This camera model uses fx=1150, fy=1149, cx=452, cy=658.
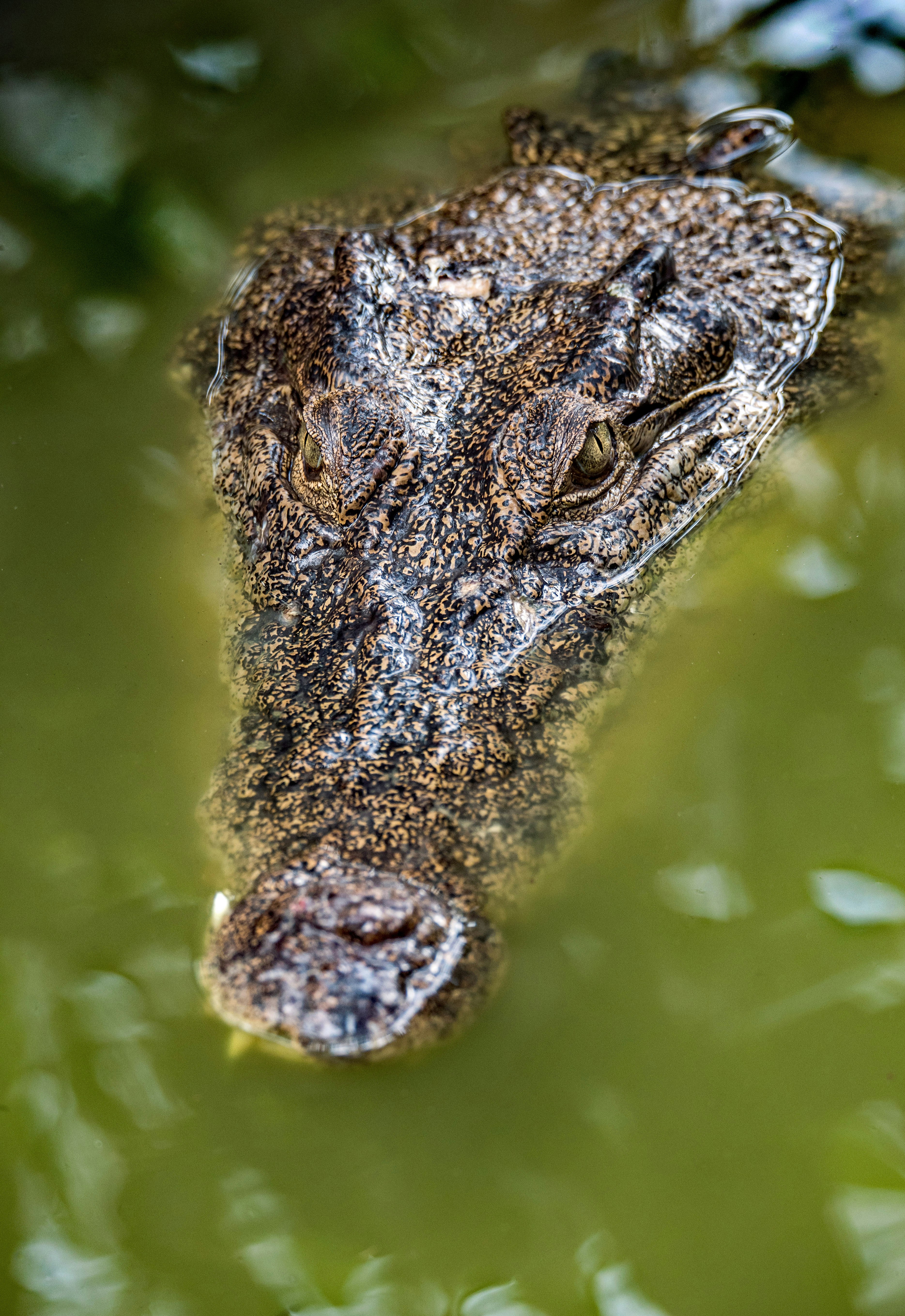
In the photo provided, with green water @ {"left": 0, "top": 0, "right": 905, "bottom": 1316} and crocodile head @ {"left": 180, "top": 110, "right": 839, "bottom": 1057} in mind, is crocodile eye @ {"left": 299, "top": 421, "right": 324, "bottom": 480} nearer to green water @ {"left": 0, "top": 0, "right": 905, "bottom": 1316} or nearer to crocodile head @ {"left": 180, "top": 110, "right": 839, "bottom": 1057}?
crocodile head @ {"left": 180, "top": 110, "right": 839, "bottom": 1057}

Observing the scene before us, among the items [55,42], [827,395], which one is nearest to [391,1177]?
[827,395]

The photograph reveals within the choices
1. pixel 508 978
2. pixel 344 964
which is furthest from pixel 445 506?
pixel 344 964

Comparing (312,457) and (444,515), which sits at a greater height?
(312,457)

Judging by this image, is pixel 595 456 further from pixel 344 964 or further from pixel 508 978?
pixel 344 964

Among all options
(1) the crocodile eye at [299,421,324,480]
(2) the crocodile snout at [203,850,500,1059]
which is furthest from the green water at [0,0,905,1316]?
(1) the crocodile eye at [299,421,324,480]

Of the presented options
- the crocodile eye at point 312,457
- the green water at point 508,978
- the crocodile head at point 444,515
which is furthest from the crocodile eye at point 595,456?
the crocodile eye at point 312,457

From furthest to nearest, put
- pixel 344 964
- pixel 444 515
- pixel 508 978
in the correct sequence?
pixel 444 515 → pixel 508 978 → pixel 344 964
